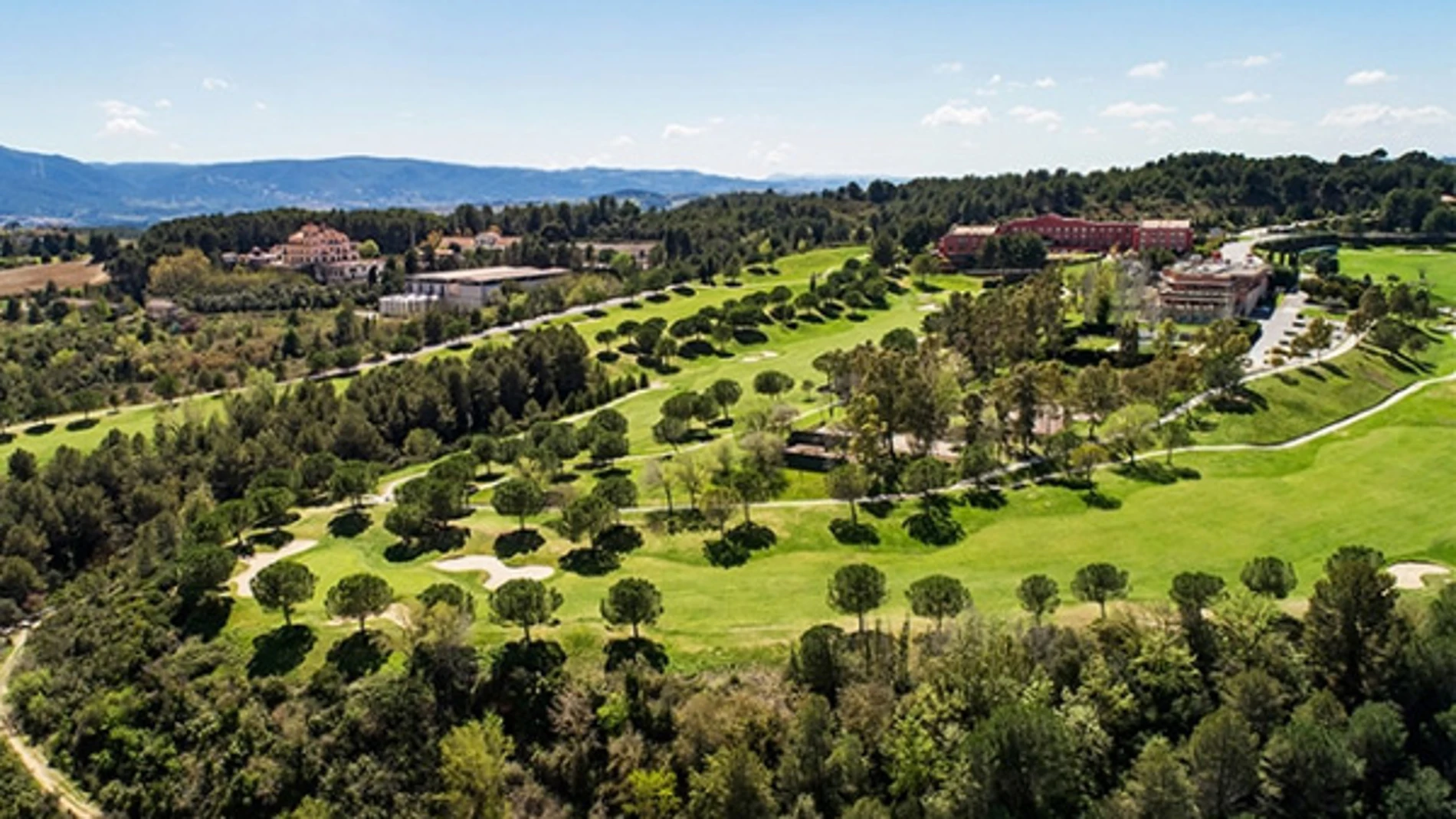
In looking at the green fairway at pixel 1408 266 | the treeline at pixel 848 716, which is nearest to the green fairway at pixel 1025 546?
the treeline at pixel 848 716

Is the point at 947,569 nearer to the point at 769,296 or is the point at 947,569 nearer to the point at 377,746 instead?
the point at 377,746

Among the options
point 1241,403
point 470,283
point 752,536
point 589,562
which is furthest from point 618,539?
point 470,283

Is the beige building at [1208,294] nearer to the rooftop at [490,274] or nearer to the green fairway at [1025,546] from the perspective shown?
the green fairway at [1025,546]

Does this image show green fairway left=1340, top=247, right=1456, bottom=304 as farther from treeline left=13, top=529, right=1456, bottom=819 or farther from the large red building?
treeline left=13, top=529, right=1456, bottom=819

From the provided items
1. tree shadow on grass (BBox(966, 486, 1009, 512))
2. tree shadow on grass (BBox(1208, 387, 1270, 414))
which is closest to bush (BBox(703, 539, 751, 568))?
tree shadow on grass (BBox(966, 486, 1009, 512))

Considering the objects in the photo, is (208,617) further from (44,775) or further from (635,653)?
(635,653)

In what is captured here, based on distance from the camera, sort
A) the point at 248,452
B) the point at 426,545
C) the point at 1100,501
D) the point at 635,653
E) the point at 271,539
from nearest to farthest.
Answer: the point at 635,653, the point at 426,545, the point at 1100,501, the point at 271,539, the point at 248,452
